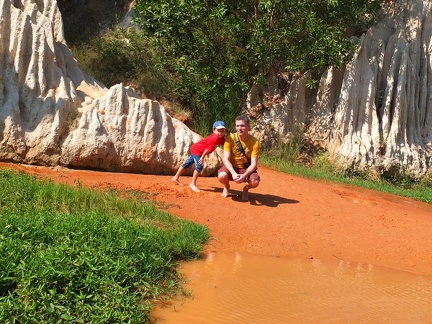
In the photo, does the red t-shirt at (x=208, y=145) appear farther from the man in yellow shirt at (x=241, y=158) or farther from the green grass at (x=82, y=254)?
the green grass at (x=82, y=254)

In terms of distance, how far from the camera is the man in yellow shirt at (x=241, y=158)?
7.68 metres

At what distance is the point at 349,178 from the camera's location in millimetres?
12000

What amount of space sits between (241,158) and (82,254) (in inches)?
144

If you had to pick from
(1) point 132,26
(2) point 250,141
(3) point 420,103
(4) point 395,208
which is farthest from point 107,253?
(1) point 132,26

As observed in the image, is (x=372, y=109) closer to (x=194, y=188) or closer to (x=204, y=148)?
(x=204, y=148)

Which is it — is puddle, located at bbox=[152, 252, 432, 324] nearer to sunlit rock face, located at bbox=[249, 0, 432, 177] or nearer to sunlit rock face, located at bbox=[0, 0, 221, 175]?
sunlit rock face, located at bbox=[0, 0, 221, 175]

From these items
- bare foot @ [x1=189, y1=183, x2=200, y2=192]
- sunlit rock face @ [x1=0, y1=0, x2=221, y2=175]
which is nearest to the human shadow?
bare foot @ [x1=189, y1=183, x2=200, y2=192]

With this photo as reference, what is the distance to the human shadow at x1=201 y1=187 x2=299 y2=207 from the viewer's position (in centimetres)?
794

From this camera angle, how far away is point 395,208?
9062mm

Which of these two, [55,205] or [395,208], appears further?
[395,208]

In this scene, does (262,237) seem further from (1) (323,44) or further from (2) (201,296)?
(1) (323,44)

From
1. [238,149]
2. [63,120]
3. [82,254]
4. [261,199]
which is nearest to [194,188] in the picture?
[238,149]

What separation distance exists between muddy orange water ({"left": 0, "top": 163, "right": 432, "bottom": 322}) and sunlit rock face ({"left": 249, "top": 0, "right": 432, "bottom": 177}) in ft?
10.3

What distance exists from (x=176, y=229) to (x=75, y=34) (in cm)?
1222
